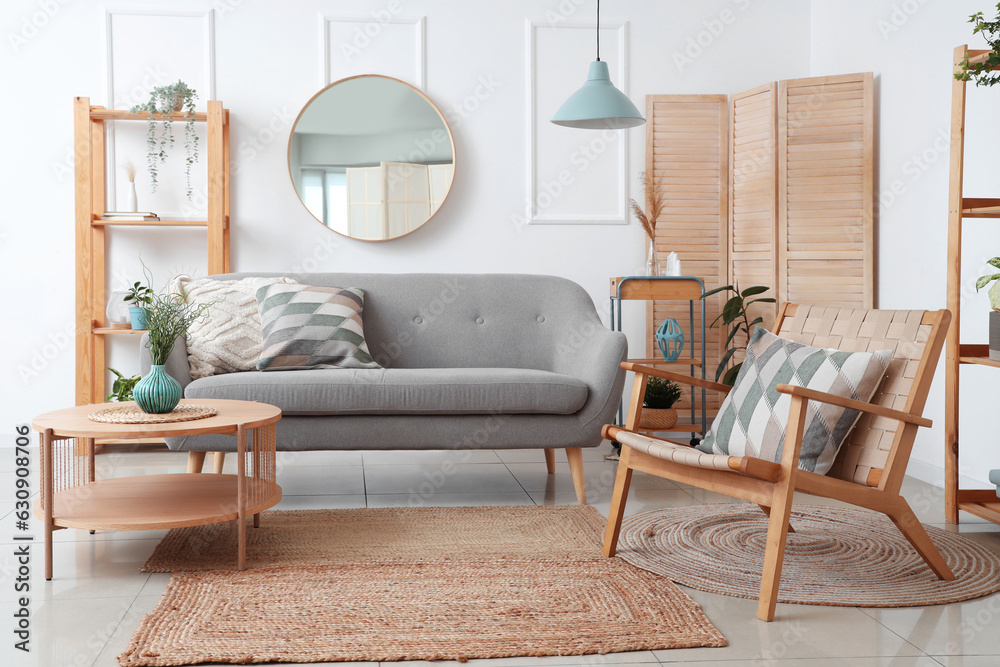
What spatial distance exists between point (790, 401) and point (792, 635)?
577mm

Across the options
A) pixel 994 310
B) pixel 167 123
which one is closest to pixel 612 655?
pixel 994 310

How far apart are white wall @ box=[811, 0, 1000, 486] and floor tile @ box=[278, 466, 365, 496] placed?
2.38 m

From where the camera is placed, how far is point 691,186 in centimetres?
463

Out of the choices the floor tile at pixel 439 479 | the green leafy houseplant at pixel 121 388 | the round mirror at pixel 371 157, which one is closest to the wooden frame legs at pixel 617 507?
the floor tile at pixel 439 479

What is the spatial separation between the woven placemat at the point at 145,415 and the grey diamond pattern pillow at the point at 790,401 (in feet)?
4.82

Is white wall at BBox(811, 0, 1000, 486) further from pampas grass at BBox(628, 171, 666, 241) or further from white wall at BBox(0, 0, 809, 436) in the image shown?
pampas grass at BBox(628, 171, 666, 241)

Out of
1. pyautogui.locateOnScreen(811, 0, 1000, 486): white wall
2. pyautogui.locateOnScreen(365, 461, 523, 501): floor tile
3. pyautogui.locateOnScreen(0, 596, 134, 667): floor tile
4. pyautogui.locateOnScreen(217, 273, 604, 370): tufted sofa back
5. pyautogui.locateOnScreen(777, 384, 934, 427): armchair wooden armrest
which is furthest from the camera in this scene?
pyautogui.locateOnScreen(217, 273, 604, 370): tufted sofa back

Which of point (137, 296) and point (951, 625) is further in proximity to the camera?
point (137, 296)

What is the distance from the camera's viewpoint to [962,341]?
3309 mm

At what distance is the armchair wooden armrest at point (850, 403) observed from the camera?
2.02 m

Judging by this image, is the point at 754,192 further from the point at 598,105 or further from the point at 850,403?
the point at 850,403

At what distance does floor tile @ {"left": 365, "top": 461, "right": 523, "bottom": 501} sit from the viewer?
11.1 ft

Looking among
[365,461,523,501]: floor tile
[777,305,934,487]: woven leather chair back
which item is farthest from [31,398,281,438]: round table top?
[777,305,934,487]: woven leather chair back

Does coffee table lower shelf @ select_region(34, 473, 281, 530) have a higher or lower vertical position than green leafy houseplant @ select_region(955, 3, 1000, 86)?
lower
